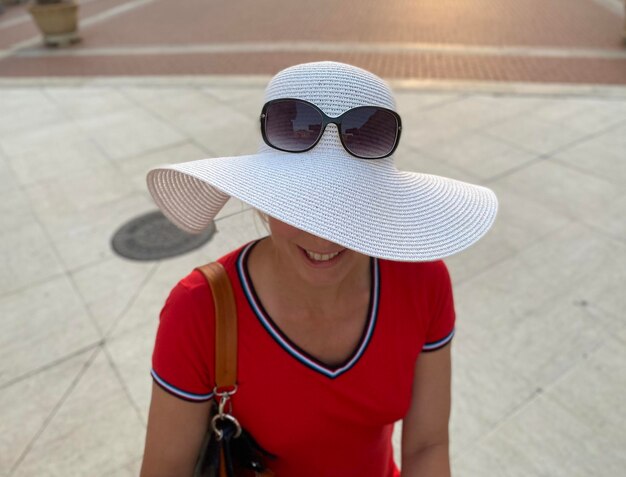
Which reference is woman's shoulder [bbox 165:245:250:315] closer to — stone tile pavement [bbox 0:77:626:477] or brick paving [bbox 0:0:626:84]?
stone tile pavement [bbox 0:77:626:477]

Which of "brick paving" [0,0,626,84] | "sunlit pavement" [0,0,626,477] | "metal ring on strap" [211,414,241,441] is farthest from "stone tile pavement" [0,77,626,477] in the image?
"brick paving" [0,0,626,84]

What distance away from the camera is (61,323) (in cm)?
321

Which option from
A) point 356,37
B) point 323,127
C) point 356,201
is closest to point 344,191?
point 356,201

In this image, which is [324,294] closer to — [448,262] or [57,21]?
[448,262]

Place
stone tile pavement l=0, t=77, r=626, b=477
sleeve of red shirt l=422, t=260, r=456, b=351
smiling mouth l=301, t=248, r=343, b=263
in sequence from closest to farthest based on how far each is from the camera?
smiling mouth l=301, t=248, r=343, b=263 → sleeve of red shirt l=422, t=260, r=456, b=351 → stone tile pavement l=0, t=77, r=626, b=477

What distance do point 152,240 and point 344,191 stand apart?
3.17 meters

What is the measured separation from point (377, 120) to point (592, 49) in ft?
29.7

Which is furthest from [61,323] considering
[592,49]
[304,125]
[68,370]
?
[592,49]

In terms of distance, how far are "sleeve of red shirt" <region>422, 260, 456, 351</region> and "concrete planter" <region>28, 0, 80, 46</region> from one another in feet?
36.8

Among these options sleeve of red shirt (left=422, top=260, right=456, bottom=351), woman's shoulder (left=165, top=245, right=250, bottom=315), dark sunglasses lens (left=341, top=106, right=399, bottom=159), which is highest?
dark sunglasses lens (left=341, top=106, right=399, bottom=159)

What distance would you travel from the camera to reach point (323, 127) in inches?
43.3

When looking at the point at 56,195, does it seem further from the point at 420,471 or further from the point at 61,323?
the point at 420,471

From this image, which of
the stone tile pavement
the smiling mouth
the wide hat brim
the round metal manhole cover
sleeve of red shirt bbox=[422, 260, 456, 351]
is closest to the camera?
the wide hat brim

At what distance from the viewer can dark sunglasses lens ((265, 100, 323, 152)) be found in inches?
43.3
